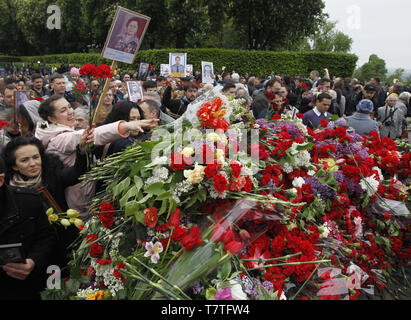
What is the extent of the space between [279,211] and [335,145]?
1.51 m

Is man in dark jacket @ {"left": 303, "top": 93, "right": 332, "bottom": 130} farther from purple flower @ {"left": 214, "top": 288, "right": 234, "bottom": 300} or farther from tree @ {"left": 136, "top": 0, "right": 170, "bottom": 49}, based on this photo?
tree @ {"left": 136, "top": 0, "right": 170, "bottom": 49}

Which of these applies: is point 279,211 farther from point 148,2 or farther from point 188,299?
point 148,2

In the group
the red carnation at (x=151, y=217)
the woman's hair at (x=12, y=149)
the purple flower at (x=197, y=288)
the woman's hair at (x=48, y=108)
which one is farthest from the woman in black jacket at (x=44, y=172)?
the purple flower at (x=197, y=288)

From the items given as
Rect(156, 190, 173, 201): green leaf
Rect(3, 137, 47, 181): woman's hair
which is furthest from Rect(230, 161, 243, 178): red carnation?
Rect(3, 137, 47, 181): woman's hair

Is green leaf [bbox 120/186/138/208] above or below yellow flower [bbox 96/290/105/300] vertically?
above

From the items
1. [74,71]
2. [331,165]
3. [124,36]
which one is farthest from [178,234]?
[74,71]

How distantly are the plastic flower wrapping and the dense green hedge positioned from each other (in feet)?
61.1

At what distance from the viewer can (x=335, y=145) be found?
3.15m

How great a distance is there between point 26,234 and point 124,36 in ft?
6.13

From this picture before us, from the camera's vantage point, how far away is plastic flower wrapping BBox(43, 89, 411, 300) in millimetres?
1591

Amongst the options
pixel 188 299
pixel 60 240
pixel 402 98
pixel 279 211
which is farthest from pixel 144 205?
pixel 402 98

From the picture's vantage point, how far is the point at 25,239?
2062mm

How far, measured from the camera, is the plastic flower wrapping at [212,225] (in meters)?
1.59

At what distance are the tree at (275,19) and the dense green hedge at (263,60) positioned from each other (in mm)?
3278
